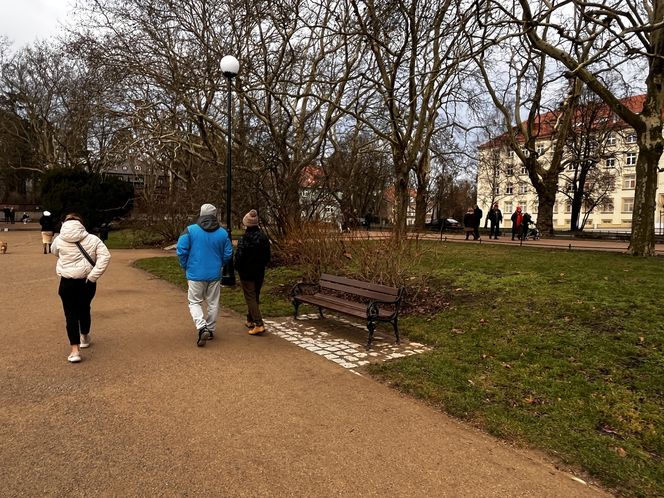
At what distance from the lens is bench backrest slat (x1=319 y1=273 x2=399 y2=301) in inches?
247

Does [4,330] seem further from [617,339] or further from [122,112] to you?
[122,112]

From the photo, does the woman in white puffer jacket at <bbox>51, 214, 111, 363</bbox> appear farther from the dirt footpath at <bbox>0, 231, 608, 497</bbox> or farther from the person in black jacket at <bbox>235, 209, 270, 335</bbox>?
the person in black jacket at <bbox>235, 209, 270, 335</bbox>

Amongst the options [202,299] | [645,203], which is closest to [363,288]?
[202,299]

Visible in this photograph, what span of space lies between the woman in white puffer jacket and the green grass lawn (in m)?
3.27

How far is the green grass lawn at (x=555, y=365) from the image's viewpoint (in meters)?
3.44

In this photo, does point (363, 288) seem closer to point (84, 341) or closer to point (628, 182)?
point (84, 341)

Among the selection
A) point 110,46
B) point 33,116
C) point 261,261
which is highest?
point 33,116

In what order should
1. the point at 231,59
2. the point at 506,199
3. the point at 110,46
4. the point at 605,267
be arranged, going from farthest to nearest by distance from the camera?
1. the point at 506,199
2. the point at 110,46
3. the point at 605,267
4. the point at 231,59

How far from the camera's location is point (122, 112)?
15.8 m

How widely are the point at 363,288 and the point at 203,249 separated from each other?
2365 mm

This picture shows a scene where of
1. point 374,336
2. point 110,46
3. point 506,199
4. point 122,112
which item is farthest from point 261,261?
point 506,199

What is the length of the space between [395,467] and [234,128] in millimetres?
15602

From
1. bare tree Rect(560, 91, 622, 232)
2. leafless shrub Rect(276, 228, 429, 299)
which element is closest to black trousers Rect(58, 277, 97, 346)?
leafless shrub Rect(276, 228, 429, 299)

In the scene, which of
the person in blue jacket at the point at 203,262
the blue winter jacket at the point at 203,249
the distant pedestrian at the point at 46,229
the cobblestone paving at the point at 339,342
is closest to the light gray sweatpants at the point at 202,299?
the person in blue jacket at the point at 203,262
